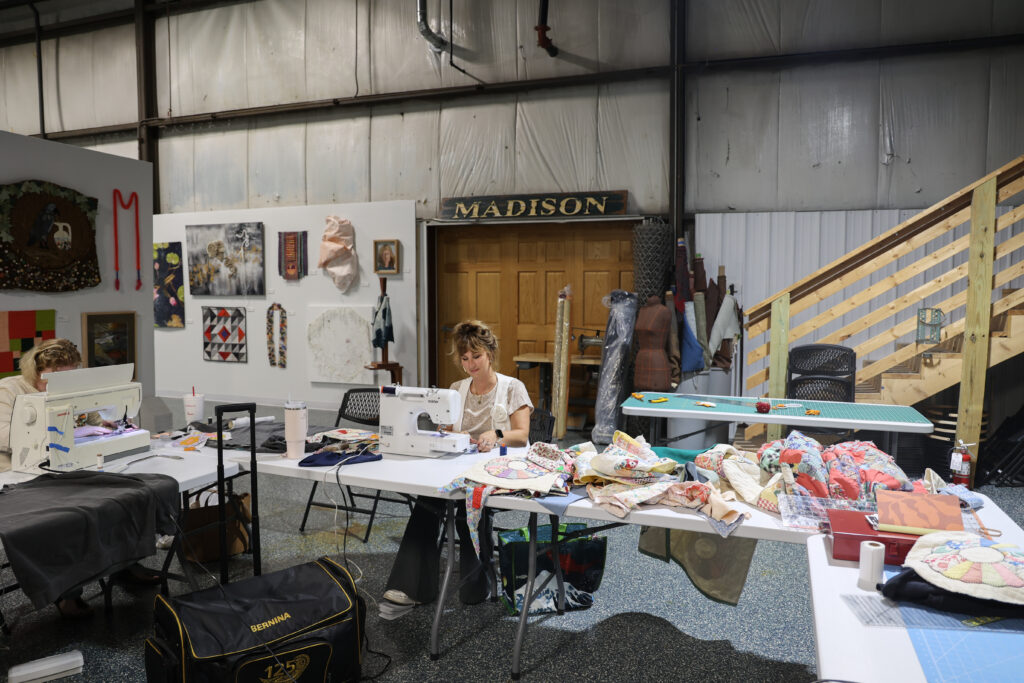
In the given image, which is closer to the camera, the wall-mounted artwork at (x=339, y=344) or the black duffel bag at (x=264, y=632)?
the black duffel bag at (x=264, y=632)

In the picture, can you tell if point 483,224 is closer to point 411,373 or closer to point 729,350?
point 411,373

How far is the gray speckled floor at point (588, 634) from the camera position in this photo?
2658 millimetres

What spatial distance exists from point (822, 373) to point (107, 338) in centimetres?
509

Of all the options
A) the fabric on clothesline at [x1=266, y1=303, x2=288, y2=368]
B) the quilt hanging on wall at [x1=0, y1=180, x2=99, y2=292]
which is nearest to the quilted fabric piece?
the quilt hanging on wall at [x1=0, y1=180, x2=99, y2=292]

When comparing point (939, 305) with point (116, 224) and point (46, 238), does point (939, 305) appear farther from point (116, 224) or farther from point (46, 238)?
point (46, 238)

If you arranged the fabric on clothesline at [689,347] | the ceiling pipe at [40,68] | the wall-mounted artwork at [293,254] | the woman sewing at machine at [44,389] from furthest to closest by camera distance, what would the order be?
the ceiling pipe at [40,68], the wall-mounted artwork at [293,254], the fabric on clothesline at [689,347], the woman sewing at machine at [44,389]

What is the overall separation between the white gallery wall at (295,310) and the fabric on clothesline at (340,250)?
64mm

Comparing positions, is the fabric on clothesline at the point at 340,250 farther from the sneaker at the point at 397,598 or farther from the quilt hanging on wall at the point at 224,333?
the sneaker at the point at 397,598

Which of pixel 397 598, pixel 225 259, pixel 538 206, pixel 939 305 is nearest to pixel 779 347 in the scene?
pixel 939 305

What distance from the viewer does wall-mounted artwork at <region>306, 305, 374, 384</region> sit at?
7.72 m

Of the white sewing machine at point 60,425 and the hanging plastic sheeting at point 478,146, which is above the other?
the hanging plastic sheeting at point 478,146

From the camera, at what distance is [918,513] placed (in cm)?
202

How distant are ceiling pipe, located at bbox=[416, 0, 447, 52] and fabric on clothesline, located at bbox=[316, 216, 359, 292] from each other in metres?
2.05

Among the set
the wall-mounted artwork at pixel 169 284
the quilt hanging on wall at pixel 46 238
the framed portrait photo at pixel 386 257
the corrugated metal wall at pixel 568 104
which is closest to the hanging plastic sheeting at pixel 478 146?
the corrugated metal wall at pixel 568 104
